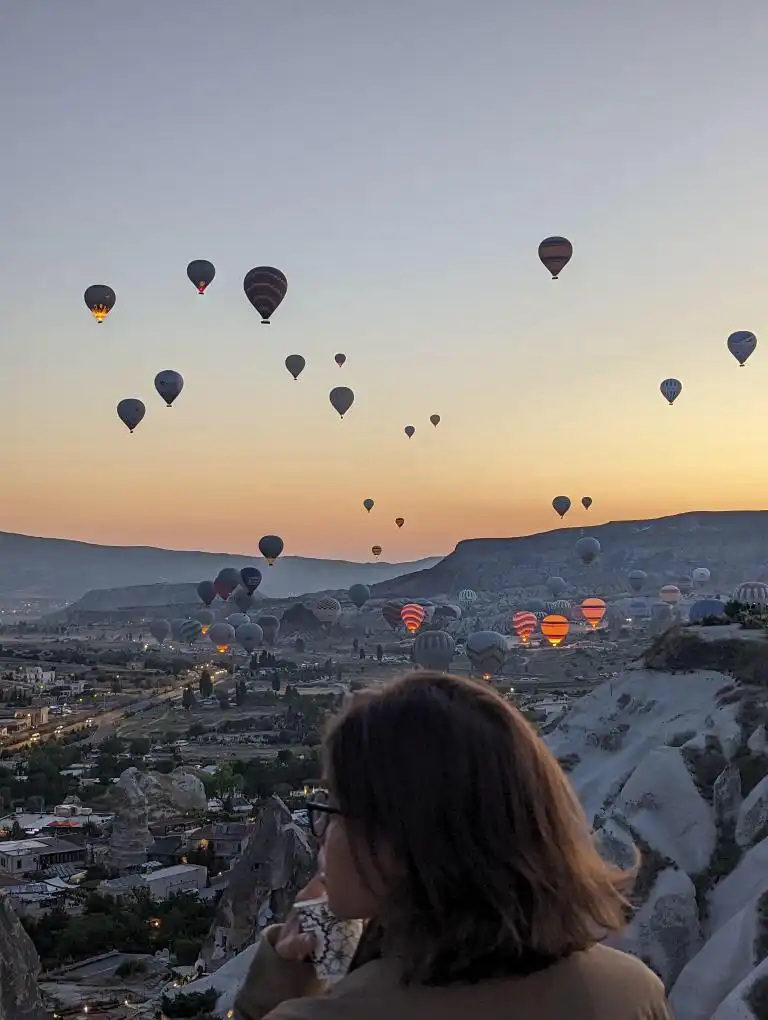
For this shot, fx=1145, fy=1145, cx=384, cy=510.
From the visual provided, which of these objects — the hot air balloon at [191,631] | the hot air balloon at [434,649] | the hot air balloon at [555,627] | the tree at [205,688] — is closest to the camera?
the hot air balloon at [434,649]

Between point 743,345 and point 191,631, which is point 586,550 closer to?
point 191,631

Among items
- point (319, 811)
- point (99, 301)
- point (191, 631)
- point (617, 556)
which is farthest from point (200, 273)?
point (617, 556)

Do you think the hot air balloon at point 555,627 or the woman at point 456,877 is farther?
the hot air balloon at point 555,627

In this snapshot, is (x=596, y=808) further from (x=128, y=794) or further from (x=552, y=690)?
(x=552, y=690)

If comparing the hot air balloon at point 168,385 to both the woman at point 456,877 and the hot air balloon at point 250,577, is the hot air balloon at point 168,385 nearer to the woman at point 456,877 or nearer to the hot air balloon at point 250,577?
the hot air balloon at point 250,577

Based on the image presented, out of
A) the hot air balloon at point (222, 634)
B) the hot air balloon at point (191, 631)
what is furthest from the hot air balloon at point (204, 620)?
the hot air balloon at point (222, 634)

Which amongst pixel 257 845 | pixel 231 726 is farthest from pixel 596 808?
pixel 231 726
